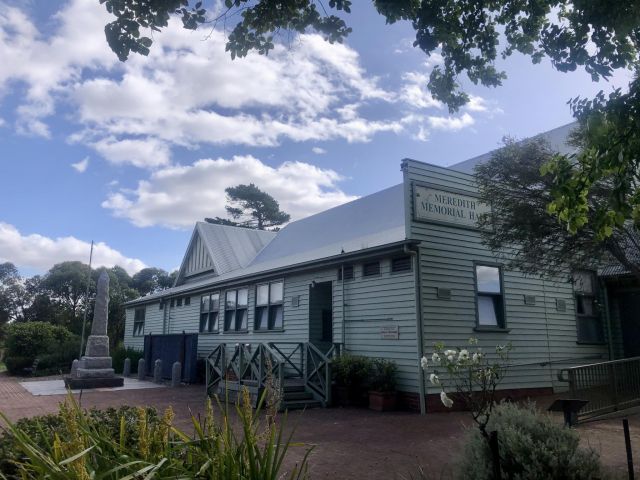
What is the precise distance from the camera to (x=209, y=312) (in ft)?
68.9

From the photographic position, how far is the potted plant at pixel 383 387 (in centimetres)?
1140

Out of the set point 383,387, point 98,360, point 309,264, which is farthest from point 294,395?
point 98,360

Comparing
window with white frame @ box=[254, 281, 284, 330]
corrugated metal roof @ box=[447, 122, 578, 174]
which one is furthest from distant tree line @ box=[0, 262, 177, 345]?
corrugated metal roof @ box=[447, 122, 578, 174]

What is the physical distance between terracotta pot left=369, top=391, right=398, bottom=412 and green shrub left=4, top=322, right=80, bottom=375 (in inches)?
739

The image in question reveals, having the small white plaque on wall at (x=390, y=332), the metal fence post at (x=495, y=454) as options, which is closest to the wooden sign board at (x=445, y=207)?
the small white plaque on wall at (x=390, y=332)

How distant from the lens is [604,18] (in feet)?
18.1

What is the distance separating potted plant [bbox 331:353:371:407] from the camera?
12133 mm

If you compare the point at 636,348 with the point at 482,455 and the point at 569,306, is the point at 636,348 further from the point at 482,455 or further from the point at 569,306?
the point at 482,455

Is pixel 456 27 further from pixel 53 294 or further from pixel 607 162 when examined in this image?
pixel 53 294

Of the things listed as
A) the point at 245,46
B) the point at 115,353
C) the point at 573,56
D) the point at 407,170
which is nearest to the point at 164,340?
the point at 115,353

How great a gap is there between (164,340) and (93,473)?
19609 mm

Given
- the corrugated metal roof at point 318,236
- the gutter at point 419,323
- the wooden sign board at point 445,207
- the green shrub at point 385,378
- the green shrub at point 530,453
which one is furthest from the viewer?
the corrugated metal roof at point 318,236

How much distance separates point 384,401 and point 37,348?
22.4 m

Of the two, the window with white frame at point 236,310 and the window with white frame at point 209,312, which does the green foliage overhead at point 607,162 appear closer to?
the window with white frame at point 236,310
